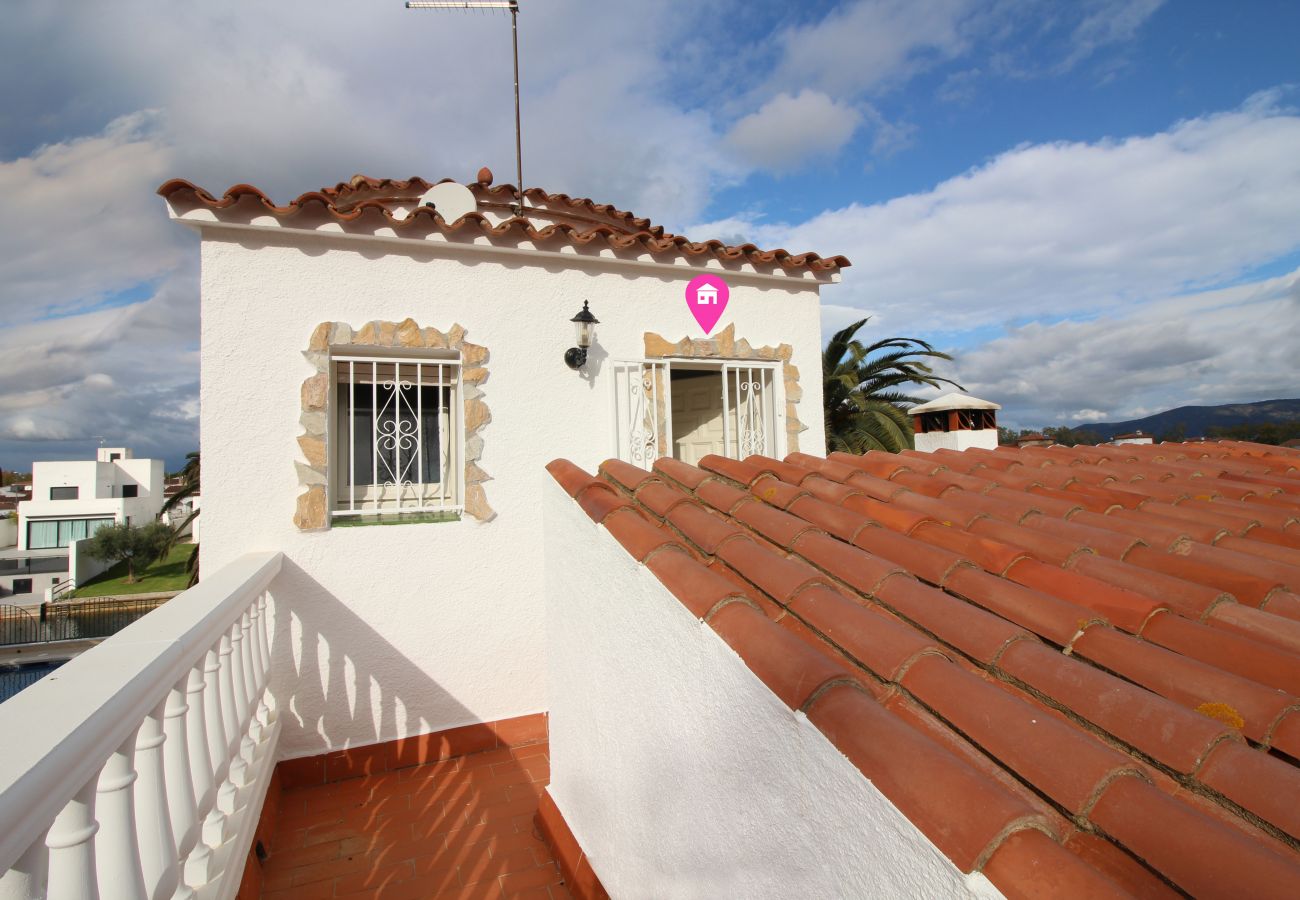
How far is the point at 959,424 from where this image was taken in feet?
32.9

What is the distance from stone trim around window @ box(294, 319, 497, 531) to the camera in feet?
14.8

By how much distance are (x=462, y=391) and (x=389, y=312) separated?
824mm

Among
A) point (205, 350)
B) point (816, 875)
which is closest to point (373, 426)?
point (205, 350)

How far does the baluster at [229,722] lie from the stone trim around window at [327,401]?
1.61 m

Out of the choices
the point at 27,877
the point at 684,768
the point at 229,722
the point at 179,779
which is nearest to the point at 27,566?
the point at 229,722

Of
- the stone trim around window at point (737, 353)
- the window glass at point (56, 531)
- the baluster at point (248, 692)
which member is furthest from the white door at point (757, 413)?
the window glass at point (56, 531)

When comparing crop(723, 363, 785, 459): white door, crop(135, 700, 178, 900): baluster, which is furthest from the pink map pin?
crop(135, 700, 178, 900): baluster

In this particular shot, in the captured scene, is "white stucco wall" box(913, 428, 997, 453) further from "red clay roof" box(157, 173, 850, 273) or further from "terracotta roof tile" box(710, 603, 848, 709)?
"terracotta roof tile" box(710, 603, 848, 709)

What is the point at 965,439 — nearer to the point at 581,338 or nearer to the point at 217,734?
the point at 581,338

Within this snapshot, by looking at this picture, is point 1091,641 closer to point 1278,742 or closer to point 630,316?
point 1278,742

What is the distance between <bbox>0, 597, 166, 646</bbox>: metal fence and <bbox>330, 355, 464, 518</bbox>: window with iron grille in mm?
34614

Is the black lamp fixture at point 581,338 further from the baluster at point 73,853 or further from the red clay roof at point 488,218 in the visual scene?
the baluster at point 73,853

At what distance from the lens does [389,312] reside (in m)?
4.79

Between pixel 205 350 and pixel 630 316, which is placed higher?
pixel 630 316
